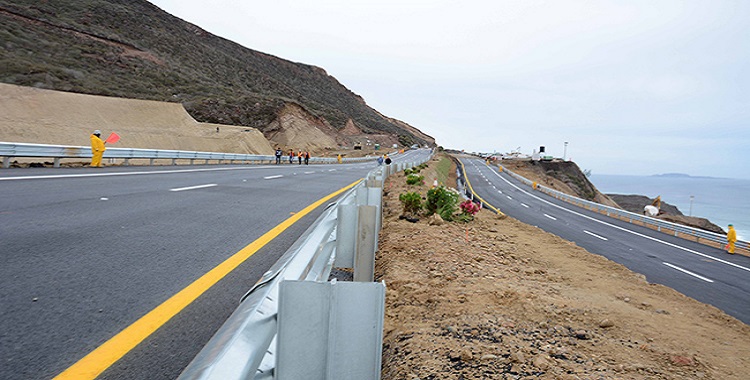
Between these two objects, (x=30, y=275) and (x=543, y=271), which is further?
(x=543, y=271)

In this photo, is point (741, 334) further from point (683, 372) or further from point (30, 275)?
point (30, 275)

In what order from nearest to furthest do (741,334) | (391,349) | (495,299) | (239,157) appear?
(391,349) < (495,299) < (741,334) < (239,157)

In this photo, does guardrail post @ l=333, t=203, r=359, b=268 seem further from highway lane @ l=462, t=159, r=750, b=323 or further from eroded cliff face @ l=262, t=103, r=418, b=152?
eroded cliff face @ l=262, t=103, r=418, b=152

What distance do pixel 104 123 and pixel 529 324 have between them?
36681mm

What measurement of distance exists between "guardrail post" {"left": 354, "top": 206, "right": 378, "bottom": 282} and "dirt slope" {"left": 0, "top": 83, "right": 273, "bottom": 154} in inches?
1064

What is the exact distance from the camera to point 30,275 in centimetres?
385

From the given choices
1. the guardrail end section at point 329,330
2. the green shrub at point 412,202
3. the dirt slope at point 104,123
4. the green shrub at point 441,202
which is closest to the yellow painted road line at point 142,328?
the guardrail end section at point 329,330

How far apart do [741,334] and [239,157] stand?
33.1 metres

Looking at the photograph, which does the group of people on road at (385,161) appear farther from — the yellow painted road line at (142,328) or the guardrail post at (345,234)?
the yellow painted road line at (142,328)

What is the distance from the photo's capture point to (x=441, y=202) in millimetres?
11023

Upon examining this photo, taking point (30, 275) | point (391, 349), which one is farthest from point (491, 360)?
point (30, 275)

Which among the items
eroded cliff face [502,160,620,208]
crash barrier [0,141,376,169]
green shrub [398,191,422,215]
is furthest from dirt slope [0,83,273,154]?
eroded cliff face [502,160,620,208]

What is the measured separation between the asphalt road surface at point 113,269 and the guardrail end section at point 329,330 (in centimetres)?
100

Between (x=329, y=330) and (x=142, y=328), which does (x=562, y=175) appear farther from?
(x=329, y=330)
